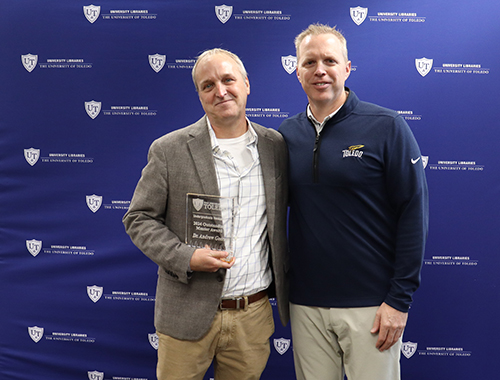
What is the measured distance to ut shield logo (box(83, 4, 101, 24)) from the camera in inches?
100

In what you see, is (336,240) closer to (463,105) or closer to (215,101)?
(215,101)

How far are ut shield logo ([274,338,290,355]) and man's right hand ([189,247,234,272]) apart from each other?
138cm

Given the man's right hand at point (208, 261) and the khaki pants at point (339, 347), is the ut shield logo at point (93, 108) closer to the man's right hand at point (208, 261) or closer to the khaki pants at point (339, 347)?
the man's right hand at point (208, 261)

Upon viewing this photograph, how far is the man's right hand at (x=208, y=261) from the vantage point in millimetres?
1481

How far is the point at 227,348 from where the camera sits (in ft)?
5.54

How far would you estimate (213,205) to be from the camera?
1468 mm

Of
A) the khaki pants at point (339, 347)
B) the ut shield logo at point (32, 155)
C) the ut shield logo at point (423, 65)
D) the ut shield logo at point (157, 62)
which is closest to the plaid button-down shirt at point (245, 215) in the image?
the khaki pants at point (339, 347)

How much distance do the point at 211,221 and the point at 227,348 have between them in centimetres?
63

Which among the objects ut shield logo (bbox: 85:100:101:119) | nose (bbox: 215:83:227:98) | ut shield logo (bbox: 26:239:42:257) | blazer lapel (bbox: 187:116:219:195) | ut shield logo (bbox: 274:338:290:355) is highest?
ut shield logo (bbox: 85:100:101:119)

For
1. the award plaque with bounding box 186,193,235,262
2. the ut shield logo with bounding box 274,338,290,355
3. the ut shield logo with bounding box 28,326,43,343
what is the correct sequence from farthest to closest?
the ut shield logo with bounding box 28,326,43,343 → the ut shield logo with bounding box 274,338,290,355 → the award plaque with bounding box 186,193,235,262

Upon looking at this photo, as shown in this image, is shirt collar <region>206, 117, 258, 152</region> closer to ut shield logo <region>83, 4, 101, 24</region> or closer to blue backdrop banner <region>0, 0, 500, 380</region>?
blue backdrop banner <region>0, 0, 500, 380</region>

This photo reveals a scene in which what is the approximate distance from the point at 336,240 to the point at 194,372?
87cm

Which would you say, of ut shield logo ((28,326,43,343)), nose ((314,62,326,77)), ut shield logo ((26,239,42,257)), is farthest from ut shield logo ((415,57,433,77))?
ut shield logo ((28,326,43,343))

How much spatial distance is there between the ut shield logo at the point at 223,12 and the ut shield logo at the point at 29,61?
1319 mm
